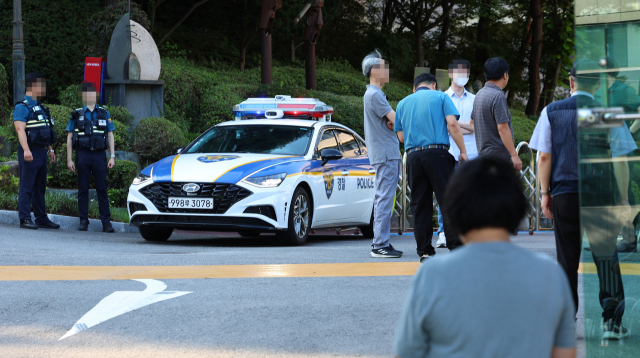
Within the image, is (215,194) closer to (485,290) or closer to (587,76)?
(587,76)

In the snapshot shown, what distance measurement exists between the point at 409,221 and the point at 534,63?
1863 centimetres

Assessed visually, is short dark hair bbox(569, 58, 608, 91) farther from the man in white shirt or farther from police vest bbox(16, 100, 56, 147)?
police vest bbox(16, 100, 56, 147)

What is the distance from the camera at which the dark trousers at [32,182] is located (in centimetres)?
1046

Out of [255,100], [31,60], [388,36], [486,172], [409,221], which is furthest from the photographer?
[388,36]

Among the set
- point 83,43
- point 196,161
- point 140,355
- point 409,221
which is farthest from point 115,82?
point 140,355

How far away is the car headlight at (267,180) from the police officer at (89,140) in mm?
2649

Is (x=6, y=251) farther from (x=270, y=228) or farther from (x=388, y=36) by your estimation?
(x=388, y=36)

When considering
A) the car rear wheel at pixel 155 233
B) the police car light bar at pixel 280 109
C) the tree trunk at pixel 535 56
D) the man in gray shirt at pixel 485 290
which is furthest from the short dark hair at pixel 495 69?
the tree trunk at pixel 535 56

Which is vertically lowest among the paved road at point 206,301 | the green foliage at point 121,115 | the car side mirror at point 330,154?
the paved road at point 206,301

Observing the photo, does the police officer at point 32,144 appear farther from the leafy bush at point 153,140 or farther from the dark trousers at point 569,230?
the dark trousers at point 569,230

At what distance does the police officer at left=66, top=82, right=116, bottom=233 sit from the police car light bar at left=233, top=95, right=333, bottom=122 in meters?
2.04

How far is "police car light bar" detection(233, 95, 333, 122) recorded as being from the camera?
39.3 ft

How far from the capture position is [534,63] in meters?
32.4

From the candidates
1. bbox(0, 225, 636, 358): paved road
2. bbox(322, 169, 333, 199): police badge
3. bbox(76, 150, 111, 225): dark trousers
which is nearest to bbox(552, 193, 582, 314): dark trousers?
bbox(0, 225, 636, 358): paved road
